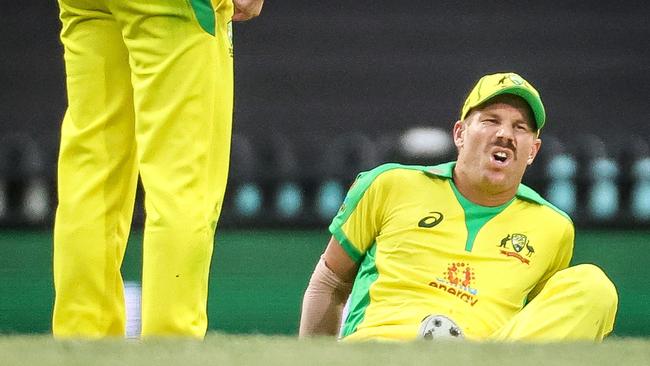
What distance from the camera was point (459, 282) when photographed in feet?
8.12

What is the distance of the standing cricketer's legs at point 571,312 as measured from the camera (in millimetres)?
2275

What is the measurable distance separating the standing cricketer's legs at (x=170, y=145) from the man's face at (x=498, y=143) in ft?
2.15

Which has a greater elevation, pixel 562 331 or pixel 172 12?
pixel 172 12

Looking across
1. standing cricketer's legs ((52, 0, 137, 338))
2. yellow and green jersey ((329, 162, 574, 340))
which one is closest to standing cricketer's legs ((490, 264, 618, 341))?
yellow and green jersey ((329, 162, 574, 340))

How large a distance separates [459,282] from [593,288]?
293mm

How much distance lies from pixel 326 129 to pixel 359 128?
6.9 inches

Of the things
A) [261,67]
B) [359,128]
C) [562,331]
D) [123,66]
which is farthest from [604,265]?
[123,66]

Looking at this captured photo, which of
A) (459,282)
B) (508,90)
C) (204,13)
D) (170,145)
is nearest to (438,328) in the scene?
(459,282)

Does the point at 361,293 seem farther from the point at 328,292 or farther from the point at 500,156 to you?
the point at 500,156

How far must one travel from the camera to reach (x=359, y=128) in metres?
6.39

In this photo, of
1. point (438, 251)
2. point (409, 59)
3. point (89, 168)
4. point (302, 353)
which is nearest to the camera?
point (302, 353)

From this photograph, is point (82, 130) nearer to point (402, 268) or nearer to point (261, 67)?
point (402, 268)

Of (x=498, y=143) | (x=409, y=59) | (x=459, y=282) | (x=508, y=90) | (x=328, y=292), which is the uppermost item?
(x=508, y=90)

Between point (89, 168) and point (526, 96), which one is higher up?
point (526, 96)
